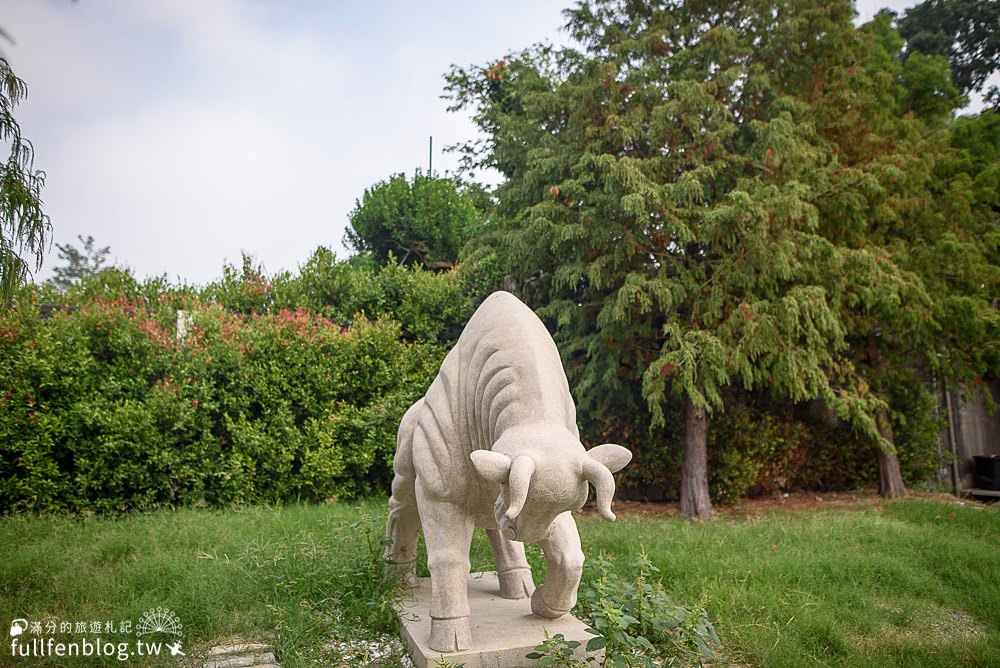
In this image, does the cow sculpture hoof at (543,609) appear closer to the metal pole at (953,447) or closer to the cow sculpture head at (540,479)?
the cow sculpture head at (540,479)

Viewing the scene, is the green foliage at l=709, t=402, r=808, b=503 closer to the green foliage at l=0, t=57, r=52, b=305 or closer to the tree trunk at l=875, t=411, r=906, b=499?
the tree trunk at l=875, t=411, r=906, b=499

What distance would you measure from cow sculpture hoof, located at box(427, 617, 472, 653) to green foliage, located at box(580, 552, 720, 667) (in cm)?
57

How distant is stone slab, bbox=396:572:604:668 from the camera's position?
2900 mm

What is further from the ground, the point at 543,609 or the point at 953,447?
the point at 953,447

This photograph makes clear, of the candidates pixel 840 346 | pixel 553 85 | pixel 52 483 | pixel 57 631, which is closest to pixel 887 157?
pixel 840 346

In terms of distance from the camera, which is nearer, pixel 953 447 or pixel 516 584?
pixel 516 584

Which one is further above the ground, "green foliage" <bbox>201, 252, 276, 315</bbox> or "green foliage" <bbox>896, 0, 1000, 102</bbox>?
"green foliage" <bbox>896, 0, 1000, 102</bbox>

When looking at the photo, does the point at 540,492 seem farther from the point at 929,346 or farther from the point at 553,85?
the point at 929,346

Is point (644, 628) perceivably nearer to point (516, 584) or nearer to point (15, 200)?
point (516, 584)

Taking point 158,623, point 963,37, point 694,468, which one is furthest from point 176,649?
point 963,37

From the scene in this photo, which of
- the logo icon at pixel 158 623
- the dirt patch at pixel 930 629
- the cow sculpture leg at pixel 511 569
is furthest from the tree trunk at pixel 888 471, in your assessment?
→ the logo icon at pixel 158 623

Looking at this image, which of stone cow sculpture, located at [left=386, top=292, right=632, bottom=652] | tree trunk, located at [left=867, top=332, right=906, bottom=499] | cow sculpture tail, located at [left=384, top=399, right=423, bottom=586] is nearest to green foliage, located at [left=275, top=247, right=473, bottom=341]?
cow sculpture tail, located at [left=384, top=399, right=423, bottom=586]

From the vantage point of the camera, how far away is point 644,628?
286 centimetres

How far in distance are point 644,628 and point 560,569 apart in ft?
1.44
